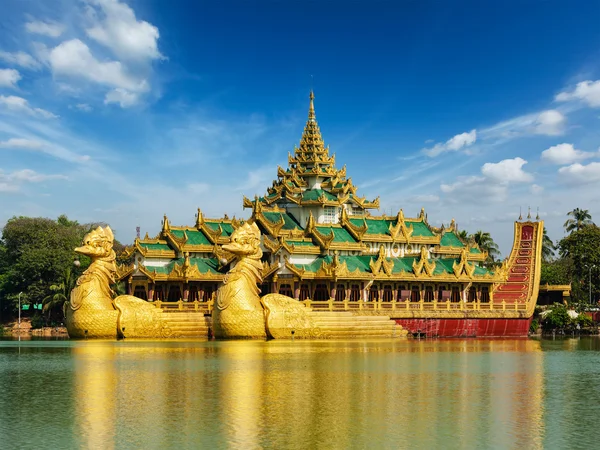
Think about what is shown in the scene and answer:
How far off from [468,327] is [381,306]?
231 inches

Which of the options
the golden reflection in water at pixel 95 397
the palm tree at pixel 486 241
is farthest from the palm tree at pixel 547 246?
the golden reflection in water at pixel 95 397

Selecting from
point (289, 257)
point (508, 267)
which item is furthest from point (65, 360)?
point (508, 267)

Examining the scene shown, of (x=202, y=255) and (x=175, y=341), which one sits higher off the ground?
(x=202, y=255)

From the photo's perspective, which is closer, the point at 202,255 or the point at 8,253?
the point at 202,255

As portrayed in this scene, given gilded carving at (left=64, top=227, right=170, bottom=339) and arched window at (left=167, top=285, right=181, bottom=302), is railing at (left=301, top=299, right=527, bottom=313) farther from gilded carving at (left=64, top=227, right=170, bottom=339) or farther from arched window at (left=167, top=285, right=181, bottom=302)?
arched window at (left=167, top=285, right=181, bottom=302)

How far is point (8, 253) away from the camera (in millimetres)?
73312

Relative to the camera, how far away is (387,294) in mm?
52188

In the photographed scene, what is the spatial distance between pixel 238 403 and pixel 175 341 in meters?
21.2

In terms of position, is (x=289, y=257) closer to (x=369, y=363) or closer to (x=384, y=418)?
(x=369, y=363)

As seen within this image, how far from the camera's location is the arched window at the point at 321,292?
165 feet

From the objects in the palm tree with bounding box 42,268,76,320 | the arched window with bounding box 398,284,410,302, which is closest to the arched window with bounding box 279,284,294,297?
the arched window with bounding box 398,284,410,302

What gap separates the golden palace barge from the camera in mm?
49281

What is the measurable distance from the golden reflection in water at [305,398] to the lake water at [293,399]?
0.04 m

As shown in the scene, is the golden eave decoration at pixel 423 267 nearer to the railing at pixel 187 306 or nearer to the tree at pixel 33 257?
the railing at pixel 187 306
